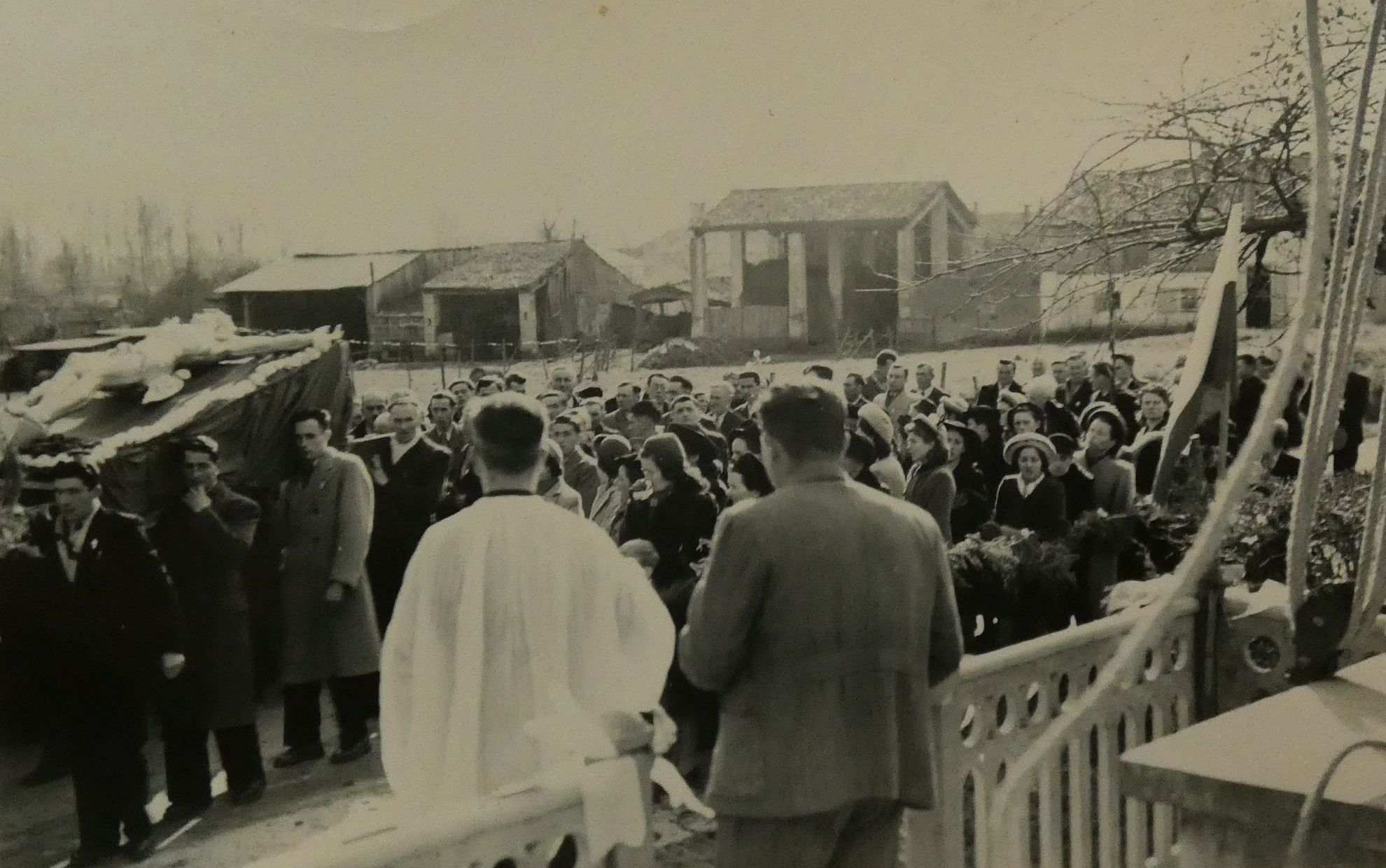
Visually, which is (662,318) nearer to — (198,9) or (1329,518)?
(198,9)

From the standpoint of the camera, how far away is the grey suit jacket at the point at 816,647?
1994 millimetres

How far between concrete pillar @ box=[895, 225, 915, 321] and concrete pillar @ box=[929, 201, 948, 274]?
6 cm

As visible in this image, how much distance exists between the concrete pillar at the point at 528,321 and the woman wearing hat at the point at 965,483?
4.38ft

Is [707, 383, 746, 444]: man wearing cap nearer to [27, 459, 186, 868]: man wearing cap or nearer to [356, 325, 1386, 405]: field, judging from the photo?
[356, 325, 1386, 405]: field

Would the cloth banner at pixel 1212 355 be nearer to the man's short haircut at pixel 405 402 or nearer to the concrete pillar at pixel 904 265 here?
the concrete pillar at pixel 904 265

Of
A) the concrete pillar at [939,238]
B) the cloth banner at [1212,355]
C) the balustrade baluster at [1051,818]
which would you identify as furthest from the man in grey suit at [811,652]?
the cloth banner at [1212,355]

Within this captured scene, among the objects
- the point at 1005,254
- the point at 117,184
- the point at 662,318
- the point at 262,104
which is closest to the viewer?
the point at 117,184

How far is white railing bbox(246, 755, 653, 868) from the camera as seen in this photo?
1.65 meters

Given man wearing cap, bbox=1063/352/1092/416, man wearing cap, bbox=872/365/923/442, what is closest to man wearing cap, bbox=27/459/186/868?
man wearing cap, bbox=872/365/923/442

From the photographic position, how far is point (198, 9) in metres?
2.17

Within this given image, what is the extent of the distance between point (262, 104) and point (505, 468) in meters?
0.78

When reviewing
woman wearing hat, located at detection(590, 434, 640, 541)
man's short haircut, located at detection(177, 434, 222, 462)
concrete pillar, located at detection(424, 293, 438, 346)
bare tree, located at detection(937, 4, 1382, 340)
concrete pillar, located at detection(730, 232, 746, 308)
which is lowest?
woman wearing hat, located at detection(590, 434, 640, 541)

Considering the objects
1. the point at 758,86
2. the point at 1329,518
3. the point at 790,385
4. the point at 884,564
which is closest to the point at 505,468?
the point at 790,385

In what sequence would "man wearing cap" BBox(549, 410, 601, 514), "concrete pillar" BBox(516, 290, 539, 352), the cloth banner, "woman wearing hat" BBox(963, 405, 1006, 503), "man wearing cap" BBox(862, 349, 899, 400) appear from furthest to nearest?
"woman wearing hat" BBox(963, 405, 1006, 503)
the cloth banner
"man wearing cap" BBox(862, 349, 899, 400)
"man wearing cap" BBox(549, 410, 601, 514)
"concrete pillar" BBox(516, 290, 539, 352)
